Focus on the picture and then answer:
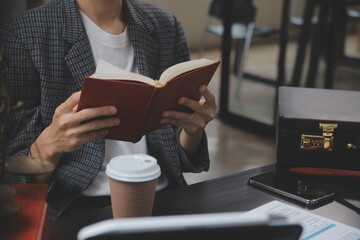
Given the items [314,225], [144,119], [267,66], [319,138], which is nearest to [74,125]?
[144,119]

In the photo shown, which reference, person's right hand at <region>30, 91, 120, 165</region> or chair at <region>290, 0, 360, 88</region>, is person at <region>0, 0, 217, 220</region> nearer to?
person's right hand at <region>30, 91, 120, 165</region>

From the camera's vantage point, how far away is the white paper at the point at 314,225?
3.01 ft

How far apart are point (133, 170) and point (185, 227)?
0.36 meters

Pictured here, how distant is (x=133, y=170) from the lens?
852mm

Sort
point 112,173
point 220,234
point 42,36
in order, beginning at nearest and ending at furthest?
point 220,234
point 112,173
point 42,36

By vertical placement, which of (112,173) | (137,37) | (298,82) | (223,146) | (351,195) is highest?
(137,37)

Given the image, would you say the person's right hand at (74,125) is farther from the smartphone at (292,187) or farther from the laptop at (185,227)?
the laptop at (185,227)

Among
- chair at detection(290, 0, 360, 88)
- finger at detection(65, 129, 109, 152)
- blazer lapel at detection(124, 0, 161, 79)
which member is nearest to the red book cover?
finger at detection(65, 129, 109, 152)

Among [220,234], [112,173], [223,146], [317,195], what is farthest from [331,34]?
[220,234]

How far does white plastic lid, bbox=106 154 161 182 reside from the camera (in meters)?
0.85

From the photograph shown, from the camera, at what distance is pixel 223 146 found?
11.0 feet

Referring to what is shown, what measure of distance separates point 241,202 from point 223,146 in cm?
230

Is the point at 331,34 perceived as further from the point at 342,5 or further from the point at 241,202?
the point at 241,202

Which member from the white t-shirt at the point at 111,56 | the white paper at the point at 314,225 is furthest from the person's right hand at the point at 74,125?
the white paper at the point at 314,225
